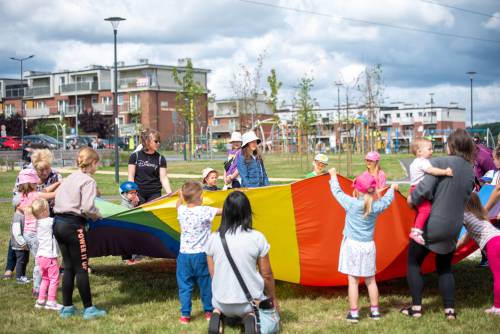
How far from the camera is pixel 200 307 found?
6469 millimetres

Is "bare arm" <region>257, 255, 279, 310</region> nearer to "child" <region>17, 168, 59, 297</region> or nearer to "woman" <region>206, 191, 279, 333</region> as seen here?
"woman" <region>206, 191, 279, 333</region>

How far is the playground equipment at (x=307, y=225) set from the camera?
253 inches

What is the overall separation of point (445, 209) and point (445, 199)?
0.30ft

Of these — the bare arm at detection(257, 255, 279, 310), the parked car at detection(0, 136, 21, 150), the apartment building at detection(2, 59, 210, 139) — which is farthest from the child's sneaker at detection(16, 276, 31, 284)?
the apartment building at detection(2, 59, 210, 139)

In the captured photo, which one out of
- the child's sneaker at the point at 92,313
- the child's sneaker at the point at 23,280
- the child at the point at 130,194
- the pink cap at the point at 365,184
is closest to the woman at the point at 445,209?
the pink cap at the point at 365,184

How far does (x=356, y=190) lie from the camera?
Answer: 5809mm

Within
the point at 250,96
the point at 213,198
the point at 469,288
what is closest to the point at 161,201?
the point at 213,198

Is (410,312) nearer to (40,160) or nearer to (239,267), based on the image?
(239,267)

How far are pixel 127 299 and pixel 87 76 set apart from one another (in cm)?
7524

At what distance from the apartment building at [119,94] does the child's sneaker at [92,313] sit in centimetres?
6343

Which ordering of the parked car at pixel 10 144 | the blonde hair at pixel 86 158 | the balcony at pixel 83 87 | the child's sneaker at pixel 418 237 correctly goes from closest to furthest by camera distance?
the child's sneaker at pixel 418 237 → the blonde hair at pixel 86 158 → the parked car at pixel 10 144 → the balcony at pixel 83 87

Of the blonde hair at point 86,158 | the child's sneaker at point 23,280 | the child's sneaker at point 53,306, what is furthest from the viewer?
the child's sneaker at point 23,280

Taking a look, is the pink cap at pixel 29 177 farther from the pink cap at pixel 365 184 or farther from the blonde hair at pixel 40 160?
the pink cap at pixel 365 184

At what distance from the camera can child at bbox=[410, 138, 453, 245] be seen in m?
5.64
